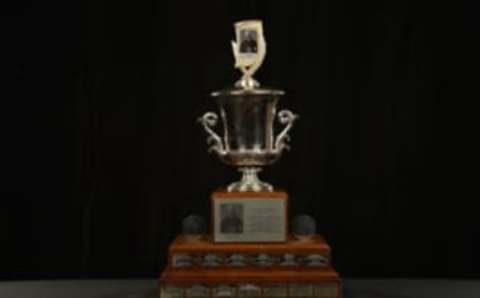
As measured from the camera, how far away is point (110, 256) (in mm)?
3406

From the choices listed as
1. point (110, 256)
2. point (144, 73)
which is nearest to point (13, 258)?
point (110, 256)

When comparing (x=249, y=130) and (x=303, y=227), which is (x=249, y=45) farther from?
(x=303, y=227)

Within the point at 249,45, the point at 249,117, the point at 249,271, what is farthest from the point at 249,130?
the point at 249,271

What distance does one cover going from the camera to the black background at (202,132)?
3359 millimetres

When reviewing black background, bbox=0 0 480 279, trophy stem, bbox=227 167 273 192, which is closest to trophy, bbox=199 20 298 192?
trophy stem, bbox=227 167 273 192

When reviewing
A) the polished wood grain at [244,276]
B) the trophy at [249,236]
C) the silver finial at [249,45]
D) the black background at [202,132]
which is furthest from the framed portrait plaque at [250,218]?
the black background at [202,132]

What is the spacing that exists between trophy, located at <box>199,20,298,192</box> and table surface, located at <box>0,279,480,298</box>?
522 mm

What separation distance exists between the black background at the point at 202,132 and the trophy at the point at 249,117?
48cm

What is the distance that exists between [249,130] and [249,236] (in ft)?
1.31

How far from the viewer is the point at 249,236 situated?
2676 mm

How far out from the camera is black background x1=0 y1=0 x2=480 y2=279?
336cm

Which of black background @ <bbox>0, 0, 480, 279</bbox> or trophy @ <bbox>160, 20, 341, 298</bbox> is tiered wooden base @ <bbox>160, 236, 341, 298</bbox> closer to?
trophy @ <bbox>160, 20, 341, 298</bbox>

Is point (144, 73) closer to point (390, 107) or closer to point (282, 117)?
point (282, 117)

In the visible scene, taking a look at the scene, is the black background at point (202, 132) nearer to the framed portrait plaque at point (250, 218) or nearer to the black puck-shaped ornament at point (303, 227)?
the black puck-shaped ornament at point (303, 227)
